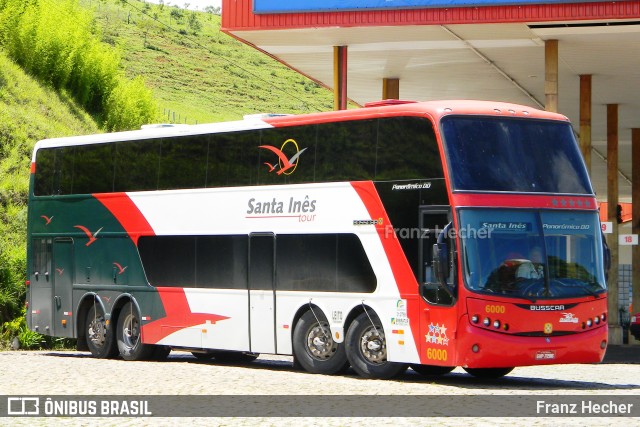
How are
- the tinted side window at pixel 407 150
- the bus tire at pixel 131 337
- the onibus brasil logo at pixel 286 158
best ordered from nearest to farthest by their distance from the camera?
the tinted side window at pixel 407 150 → the onibus brasil logo at pixel 286 158 → the bus tire at pixel 131 337

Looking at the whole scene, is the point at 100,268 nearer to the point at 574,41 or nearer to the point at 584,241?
the point at 584,241

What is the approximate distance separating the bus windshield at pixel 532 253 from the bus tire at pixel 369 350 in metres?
1.98

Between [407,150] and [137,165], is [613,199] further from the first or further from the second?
[407,150]

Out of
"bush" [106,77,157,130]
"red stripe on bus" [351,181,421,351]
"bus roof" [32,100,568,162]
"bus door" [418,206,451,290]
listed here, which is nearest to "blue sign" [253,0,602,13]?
"bus roof" [32,100,568,162]

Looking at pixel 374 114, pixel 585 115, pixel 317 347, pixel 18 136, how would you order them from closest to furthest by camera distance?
pixel 374 114 → pixel 317 347 → pixel 585 115 → pixel 18 136

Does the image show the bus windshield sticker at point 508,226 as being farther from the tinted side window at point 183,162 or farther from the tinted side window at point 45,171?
the tinted side window at point 45,171

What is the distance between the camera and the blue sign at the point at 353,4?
26000 millimetres

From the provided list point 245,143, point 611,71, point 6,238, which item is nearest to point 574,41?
point 611,71

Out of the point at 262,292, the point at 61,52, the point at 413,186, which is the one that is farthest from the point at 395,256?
the point at 61,52

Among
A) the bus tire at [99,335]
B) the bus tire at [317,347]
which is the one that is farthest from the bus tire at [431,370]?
the bus tire at [99,335]

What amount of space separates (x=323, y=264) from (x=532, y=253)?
3391 millimetres

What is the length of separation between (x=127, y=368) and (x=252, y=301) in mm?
2202

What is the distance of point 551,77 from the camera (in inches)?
1089

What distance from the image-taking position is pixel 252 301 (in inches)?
804
